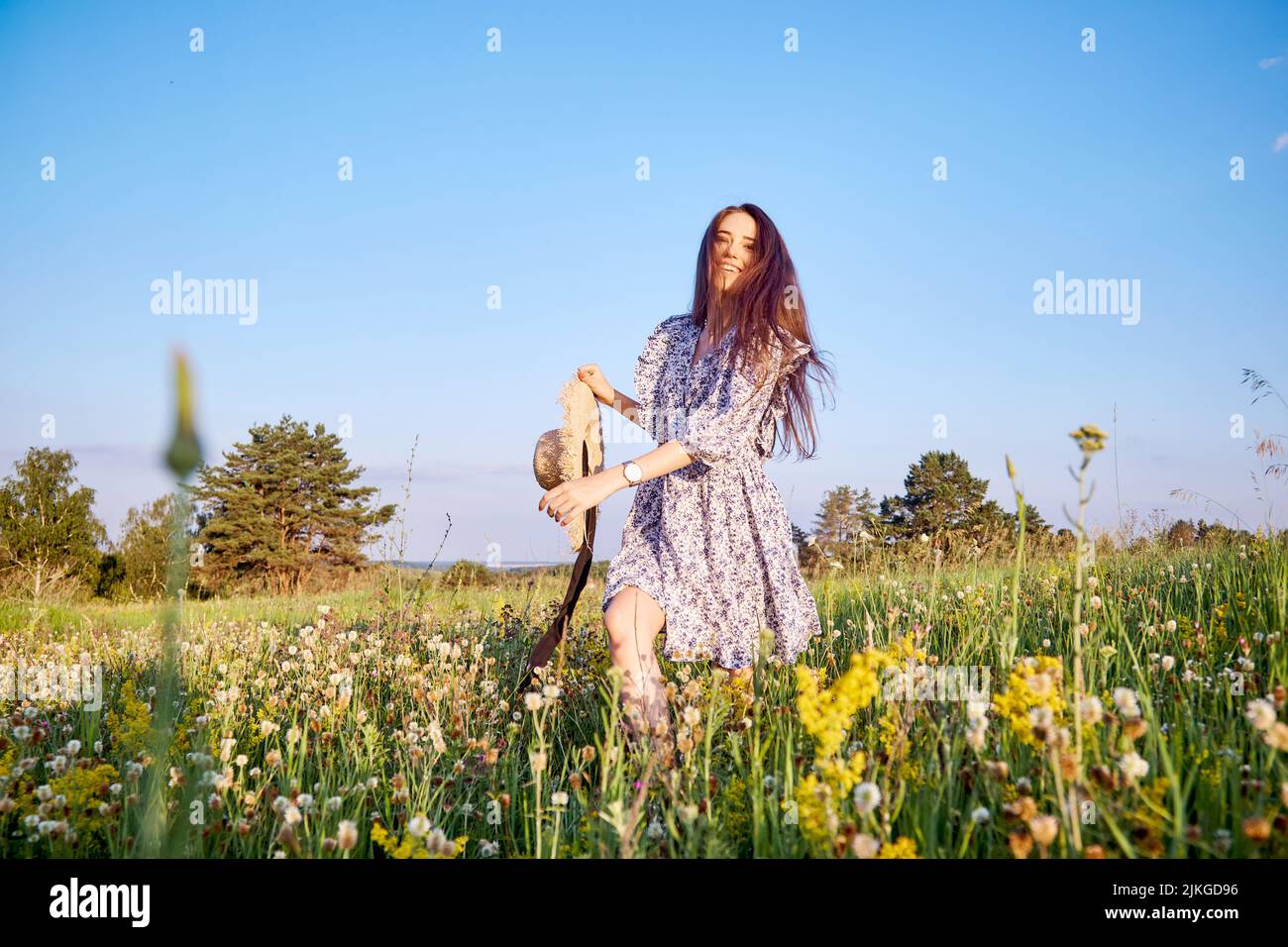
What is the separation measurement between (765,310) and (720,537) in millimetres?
1090

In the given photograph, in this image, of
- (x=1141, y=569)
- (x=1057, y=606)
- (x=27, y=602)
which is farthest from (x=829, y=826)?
(x=27, y=602)

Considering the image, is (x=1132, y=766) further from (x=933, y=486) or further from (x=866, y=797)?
(x=933, y=486)

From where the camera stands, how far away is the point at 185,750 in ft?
10.9

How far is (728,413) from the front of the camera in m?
3.75

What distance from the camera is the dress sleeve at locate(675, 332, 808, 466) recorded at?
3.67 meters

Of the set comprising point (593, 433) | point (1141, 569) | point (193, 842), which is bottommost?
point (193, 842)

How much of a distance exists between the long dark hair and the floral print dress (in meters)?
0.07

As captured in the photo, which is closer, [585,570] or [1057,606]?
[585,570]

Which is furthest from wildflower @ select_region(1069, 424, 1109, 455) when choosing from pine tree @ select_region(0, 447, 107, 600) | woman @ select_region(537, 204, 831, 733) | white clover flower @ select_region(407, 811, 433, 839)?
pine tree @ select_region(0, 447, 107, 600)

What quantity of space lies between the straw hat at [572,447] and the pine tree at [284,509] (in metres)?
35.6

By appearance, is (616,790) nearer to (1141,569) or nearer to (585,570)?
(585,570)

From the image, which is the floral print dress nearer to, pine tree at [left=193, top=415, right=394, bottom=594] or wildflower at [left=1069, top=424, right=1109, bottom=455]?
wildflower at [left=1069, top=424, right=1109, bottom=455]

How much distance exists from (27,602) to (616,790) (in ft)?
30.0
